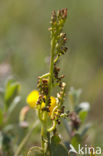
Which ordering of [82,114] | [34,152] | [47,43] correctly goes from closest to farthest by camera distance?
[34,152]
[82,114]
[47,43]

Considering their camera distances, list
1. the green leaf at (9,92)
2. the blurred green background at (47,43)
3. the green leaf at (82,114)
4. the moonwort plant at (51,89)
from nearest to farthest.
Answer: the moonwort plant at (51,89), the green leaf at (82,114), the green leaf at (9,92), the blurred green background at (47,43)

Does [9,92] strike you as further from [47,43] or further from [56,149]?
[47,43]

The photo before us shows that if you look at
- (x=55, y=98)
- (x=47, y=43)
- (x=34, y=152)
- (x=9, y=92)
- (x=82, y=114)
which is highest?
(x=47, y=43)

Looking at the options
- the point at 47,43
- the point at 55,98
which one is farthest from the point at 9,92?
the point at 47,43

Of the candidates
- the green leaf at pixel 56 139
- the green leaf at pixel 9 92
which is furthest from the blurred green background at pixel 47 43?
the green leaf at pixel 56 139

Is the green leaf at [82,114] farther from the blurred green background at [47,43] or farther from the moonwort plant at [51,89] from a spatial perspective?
the blurred green background at [47,43]

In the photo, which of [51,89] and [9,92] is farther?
[9,92]

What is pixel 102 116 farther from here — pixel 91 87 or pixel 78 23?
pixel 78 23

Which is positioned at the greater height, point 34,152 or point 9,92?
point 9,92
